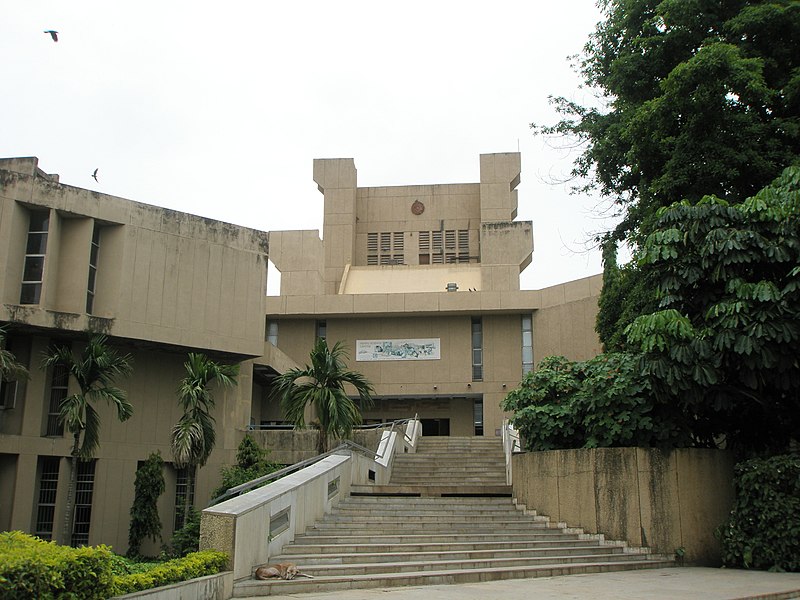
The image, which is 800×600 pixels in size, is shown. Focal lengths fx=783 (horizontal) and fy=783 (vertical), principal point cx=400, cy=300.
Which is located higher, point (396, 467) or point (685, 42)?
point (685, 42)

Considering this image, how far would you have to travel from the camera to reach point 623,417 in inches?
503

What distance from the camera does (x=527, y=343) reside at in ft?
105

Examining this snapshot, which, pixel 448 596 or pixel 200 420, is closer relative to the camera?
pixel 448 596

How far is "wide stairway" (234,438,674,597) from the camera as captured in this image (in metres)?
9.81

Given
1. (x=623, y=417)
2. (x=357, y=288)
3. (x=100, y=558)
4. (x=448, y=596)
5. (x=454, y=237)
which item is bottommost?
(x=448, y=596)

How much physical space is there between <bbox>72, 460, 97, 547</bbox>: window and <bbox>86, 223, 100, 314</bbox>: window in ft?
14.1

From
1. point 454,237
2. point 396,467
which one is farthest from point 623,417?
point 454,237

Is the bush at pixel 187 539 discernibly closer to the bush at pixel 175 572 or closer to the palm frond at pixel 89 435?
the palm frond at pixel 89 435

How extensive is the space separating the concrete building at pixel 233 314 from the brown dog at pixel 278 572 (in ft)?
43.4

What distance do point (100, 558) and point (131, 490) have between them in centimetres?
1674

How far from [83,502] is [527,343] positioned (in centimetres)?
Answer: 1797

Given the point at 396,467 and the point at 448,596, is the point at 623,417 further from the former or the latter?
the point at 396,467

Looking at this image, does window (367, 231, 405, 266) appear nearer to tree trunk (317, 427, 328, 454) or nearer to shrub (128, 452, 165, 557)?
shrub (128, 452, 165, 557)

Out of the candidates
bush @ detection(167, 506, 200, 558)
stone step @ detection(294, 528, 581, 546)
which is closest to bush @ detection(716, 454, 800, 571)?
stone step @ detection(294, 528, 581, 546)
